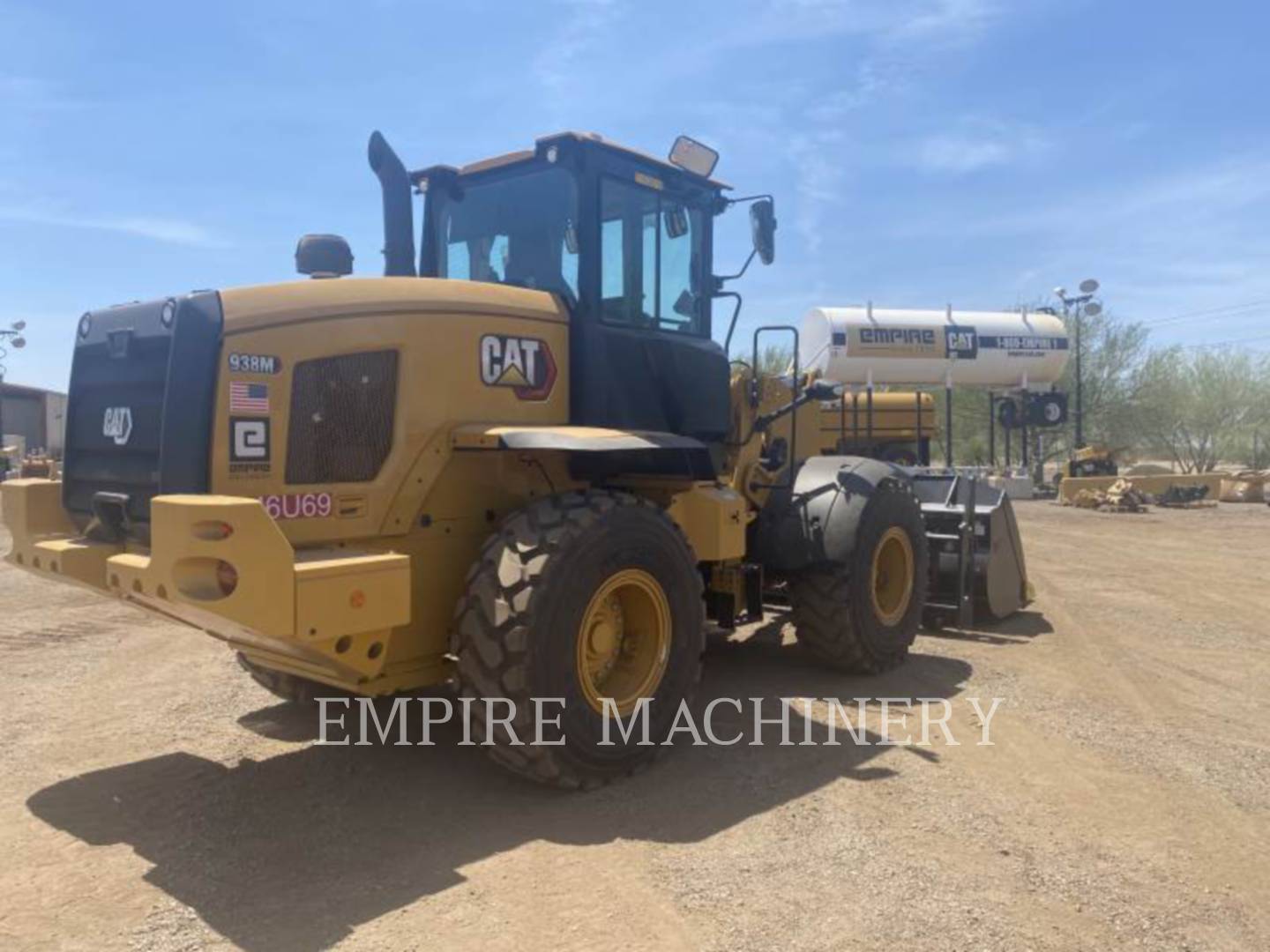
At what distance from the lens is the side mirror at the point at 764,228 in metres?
6.02

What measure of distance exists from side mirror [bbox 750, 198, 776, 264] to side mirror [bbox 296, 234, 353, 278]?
94.7 inches

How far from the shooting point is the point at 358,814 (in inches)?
167

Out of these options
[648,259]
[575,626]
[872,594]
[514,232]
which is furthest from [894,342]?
[575,626]

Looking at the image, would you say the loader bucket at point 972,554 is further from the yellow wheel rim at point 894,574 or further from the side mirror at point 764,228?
the side mirror at point 764,228

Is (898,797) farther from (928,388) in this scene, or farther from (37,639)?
(928,388)

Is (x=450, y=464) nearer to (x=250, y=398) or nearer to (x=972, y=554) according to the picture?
(x=250, y=398)

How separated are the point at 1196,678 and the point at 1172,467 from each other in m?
40.9

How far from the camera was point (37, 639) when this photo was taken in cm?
795

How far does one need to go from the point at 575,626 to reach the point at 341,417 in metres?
1.29

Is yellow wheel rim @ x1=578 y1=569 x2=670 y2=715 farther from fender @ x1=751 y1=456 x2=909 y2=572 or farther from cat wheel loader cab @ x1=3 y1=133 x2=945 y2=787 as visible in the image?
fender @ x1=751 y1=456 x2=909 y2=572

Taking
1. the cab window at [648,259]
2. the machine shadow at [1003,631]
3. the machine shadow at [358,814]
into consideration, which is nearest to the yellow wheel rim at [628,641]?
the machine shadow at [358,814]

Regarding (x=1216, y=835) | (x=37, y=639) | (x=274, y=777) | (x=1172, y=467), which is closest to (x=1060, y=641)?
(x=1216, y=835)

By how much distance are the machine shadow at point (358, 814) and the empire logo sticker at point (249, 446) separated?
1.44 meters

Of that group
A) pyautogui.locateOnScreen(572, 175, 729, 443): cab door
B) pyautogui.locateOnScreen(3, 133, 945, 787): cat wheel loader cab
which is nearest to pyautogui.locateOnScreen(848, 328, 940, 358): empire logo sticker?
pyautogui.locateOnScreen(572, 175, 729, 443): cab door
